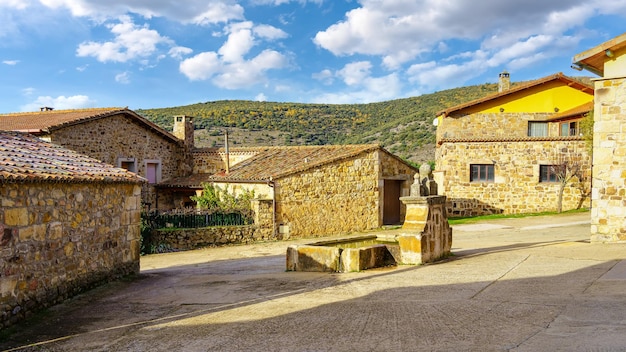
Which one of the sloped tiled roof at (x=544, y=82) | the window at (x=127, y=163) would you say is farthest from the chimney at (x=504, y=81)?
the window at (x=127, y=163)

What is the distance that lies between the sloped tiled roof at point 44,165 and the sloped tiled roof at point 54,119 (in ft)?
32.0

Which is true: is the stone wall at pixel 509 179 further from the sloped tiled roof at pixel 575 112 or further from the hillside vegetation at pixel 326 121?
the hillside vegetation at pixel 326 121

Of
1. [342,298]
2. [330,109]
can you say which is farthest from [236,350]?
[330,109]

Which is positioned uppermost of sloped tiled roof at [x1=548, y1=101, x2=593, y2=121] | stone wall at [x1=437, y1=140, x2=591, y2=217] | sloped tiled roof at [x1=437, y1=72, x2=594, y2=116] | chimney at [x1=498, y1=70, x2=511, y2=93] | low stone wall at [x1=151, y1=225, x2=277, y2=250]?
chimney at [x1=498, y1=70, x2=511, y2=93]

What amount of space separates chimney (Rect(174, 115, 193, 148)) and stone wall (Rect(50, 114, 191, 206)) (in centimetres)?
50

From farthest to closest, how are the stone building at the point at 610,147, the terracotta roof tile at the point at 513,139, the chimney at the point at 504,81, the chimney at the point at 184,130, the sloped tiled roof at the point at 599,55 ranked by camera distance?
the chimney at the point at 504,81 < the chimney at the point at 184,130 < the terracotta roof tile at the point at 513,139 < the stone building at the point at 610,147 < the sloped tiled roof at the point at 599,55

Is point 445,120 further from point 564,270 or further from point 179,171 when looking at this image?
point 564,270

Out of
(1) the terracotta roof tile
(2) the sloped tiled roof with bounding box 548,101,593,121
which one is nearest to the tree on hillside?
(1) the terracotta roof tile

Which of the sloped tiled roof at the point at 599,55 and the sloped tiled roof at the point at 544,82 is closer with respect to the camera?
the sloped tiled roof at the point at 599,55

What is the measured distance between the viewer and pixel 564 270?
27.5 feet

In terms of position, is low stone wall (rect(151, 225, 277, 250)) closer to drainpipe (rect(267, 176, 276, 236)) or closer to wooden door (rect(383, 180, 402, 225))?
drainpipe (rect(267, 176, 276, 236))

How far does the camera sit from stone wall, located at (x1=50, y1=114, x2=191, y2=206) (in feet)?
68.4

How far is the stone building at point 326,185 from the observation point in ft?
63.4

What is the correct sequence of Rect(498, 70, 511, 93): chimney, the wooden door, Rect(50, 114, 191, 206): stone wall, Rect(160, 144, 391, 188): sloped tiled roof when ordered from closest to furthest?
Rect(160, 144, 391, 188): sloped tiled roof → Rect(50, 114, 191, 206): stone wall → the wooden door → Rect(498, 70, 511, 93): chimney
